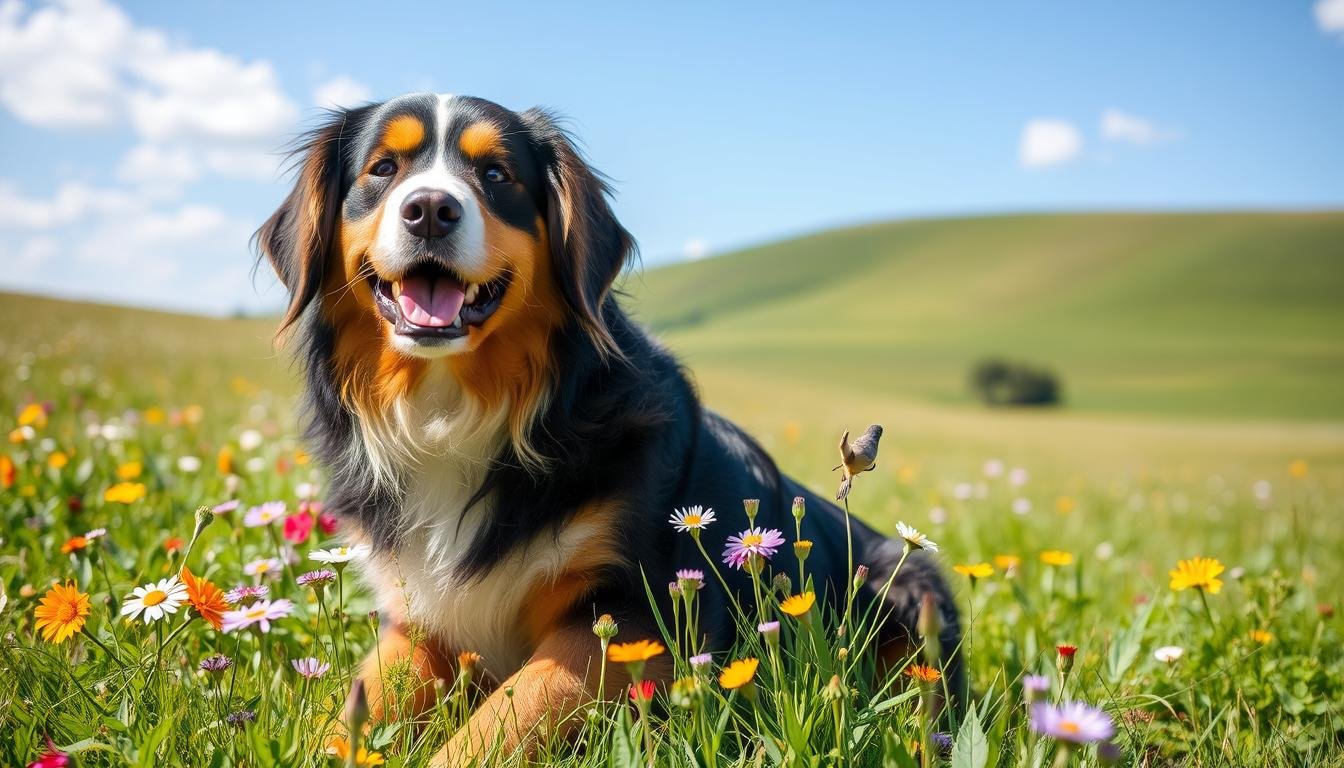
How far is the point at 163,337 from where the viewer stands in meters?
22.2

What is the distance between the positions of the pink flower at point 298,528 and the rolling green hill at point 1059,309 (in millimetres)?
31025

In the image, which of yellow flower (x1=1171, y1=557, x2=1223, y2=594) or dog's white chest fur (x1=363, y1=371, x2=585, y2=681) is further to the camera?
dog's white chest fur (x1=363, y1=371, x2=585, y2=681)

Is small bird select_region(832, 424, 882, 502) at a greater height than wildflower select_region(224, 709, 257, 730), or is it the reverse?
small bird select_region(832, 424, 882, 502)

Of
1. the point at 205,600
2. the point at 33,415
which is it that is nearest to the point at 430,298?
the point at 205,600

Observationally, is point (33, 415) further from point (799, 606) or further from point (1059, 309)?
point (1059, 309)

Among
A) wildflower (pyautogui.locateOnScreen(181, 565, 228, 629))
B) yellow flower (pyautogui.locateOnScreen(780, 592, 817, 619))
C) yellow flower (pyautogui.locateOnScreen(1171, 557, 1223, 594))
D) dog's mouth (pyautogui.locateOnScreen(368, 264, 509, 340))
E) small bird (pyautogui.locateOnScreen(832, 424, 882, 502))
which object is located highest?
dog's mouth (pyautogui.locateOnScreen(368, 264, 509, 340))

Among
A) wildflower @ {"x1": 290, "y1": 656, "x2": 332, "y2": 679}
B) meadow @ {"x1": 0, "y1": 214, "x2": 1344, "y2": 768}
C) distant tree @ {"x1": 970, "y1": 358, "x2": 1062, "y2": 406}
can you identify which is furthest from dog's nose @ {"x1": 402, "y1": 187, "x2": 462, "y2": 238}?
distant tree @ {"x1": 970, "y1": 358, "x2": 1062, "y2": 406}

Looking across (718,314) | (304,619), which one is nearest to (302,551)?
(304,619)

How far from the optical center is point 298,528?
10.5 feet

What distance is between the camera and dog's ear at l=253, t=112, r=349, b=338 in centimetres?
295

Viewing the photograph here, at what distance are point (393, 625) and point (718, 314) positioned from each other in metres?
70.7

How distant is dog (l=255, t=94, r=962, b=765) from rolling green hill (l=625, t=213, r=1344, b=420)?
102 ft

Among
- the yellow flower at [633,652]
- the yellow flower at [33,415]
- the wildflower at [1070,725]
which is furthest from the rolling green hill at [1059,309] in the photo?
the wildflower at [1070,725]

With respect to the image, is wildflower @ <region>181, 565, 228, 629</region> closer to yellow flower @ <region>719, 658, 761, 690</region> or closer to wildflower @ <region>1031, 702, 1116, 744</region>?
yellow flower @ <region>719, 658, 761, 690</region>
